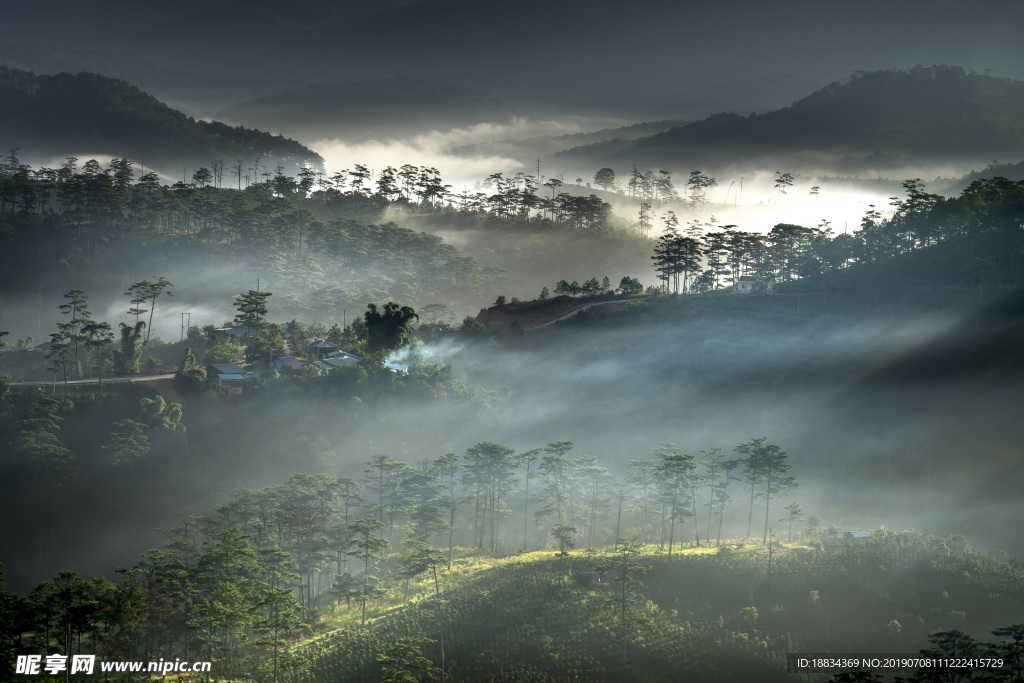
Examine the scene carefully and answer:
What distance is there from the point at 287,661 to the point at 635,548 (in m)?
21.3

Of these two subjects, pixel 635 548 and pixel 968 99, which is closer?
pixel 635 548

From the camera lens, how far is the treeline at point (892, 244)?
94375mm

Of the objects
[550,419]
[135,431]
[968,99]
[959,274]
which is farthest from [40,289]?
[968,99]

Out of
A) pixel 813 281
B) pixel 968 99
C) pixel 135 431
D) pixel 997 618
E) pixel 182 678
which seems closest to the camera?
pixel 182 678

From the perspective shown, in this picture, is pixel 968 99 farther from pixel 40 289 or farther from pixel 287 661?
pixel 287 661

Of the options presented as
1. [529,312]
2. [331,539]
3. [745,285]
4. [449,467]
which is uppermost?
[745,285]

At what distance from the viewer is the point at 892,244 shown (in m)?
100

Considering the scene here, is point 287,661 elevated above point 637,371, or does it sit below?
below

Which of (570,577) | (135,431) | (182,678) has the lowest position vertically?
(182,678)

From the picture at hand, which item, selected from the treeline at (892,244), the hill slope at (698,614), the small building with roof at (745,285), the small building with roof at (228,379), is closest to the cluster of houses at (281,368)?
the small building with roof at (228,379)

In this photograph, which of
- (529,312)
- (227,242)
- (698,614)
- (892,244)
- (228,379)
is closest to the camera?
(698,614)

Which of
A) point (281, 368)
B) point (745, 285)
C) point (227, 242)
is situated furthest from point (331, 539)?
point (227, 242)

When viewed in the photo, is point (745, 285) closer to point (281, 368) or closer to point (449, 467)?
point (449, 467)

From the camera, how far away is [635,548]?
56500mm
